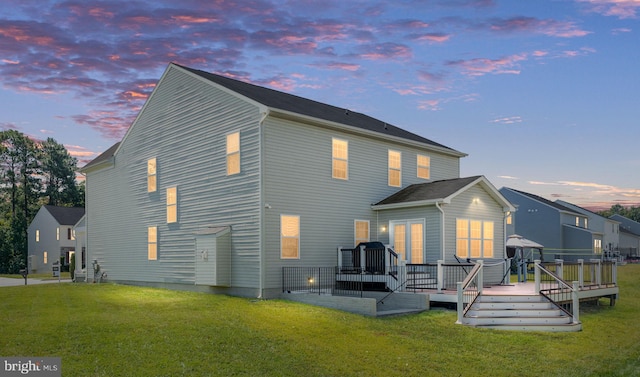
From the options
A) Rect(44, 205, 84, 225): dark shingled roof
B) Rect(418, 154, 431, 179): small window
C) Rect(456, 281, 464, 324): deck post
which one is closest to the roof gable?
Rect(418, 154, 431, 179): small window

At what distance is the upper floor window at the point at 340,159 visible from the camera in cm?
2308

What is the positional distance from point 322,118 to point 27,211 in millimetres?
68257

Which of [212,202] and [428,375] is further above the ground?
[212,202]

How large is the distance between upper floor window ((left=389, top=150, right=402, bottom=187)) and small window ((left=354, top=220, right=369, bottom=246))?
2.57m

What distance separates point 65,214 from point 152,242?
38901mm

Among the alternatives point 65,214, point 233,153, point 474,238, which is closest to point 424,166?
point 474,238

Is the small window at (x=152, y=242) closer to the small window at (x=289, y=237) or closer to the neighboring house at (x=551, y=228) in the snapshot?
the small window at (x=289, y=237)

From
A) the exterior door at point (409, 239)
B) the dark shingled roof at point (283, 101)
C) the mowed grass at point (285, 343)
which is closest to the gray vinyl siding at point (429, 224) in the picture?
the exterior door at point (409, 239)

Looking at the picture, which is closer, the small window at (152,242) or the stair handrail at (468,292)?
the stair handrail at (468,292)

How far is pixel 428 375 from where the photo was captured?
37.1ft

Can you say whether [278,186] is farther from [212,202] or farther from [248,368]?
[248,368]

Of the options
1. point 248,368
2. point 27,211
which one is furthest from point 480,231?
point 27,211

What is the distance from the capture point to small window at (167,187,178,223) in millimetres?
24969

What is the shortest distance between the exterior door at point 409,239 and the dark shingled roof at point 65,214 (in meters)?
45.0
